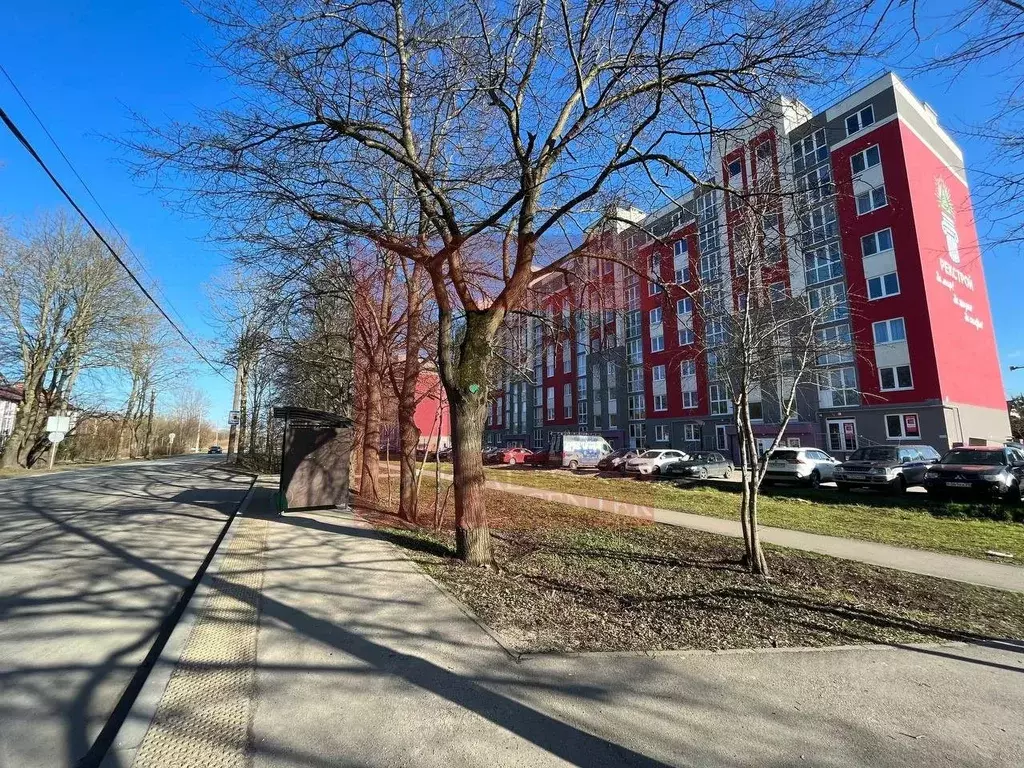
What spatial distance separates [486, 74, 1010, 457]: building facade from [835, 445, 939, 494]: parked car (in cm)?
370

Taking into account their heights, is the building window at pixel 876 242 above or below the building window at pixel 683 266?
above

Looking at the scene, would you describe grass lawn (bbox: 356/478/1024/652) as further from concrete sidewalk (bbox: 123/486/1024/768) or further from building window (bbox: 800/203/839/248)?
building window (bbox: 800/203/839/248)

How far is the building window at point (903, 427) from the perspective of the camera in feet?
91.3

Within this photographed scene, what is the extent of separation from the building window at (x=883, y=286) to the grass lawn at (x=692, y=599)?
2871 cm

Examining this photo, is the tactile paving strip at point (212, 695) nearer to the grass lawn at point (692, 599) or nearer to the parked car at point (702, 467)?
the grass lawn at point (692, 599)

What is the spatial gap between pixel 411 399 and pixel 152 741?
8.97 metres

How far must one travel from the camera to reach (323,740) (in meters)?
2.72

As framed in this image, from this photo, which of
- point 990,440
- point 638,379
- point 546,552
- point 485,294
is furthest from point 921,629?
point 638,379

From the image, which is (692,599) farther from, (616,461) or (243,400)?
(243,400)

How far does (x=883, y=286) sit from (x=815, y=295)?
24.4 meters

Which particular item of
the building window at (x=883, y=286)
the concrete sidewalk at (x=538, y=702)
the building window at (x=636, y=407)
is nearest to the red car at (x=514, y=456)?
the building window at (x=636, y=407)

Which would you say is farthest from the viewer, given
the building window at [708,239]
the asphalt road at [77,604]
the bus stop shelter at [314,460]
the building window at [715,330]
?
the bus stop shelter at [314,460]

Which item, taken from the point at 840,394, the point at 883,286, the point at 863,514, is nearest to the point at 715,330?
the point at 863,514

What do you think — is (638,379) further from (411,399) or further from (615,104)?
(615,104)
